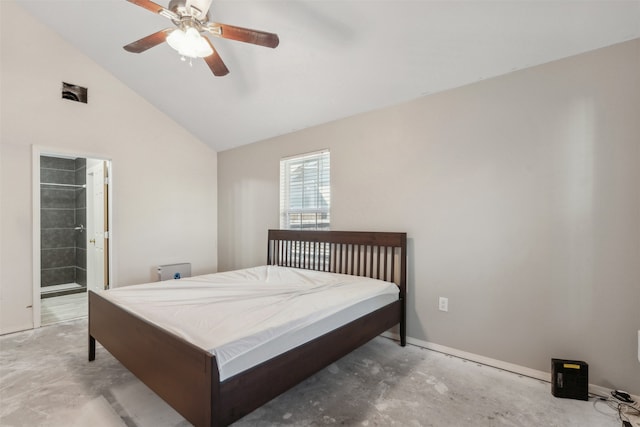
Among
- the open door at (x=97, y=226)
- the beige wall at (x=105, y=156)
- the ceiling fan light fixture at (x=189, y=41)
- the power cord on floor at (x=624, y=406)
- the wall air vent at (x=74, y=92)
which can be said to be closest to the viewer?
the power cord on floor at (x=624, y=406)

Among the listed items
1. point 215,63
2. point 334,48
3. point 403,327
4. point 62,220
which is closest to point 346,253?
point 403,327

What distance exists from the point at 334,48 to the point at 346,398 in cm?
277

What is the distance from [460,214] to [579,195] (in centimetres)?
80

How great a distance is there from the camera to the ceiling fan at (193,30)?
1805 mm

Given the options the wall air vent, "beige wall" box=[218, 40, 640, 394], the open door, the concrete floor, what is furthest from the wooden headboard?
the wall air vent

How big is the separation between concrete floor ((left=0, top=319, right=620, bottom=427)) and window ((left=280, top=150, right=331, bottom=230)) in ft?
5.60

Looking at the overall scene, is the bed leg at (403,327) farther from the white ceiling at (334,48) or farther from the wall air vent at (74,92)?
the wall air vent at (74,92)

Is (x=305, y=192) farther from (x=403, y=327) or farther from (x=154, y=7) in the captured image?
(x=154, y=7)

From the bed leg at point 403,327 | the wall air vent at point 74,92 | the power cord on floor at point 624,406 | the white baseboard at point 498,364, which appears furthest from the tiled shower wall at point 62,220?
the power cord on floor at point 624,406

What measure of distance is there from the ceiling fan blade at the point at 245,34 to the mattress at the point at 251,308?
5.96 feet

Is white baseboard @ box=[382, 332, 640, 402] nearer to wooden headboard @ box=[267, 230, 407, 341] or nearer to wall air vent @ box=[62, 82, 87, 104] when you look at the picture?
wooden headboard @ box=[267, 230, 407, 341]

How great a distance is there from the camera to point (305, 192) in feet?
12.5

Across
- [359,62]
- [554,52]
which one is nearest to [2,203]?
[359,62]

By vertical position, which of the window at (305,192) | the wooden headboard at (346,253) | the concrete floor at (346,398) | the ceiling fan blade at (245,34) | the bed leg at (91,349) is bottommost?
the concrete floor at (346,398)
